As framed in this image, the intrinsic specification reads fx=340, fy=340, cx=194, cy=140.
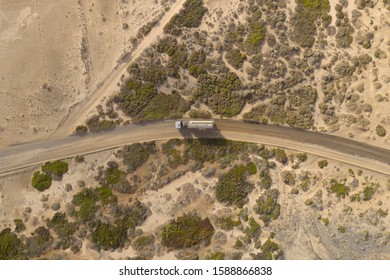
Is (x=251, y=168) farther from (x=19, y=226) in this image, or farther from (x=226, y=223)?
(x=19, y=226)

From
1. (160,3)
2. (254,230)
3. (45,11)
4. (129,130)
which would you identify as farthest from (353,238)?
(45,11)

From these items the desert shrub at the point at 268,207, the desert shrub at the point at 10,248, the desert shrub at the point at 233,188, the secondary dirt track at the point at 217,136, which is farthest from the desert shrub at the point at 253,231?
the desert shrub at the point at 10,248

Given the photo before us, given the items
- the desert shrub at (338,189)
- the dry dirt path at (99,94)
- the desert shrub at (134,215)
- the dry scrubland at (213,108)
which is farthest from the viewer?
the dry dirt path at (99,94)

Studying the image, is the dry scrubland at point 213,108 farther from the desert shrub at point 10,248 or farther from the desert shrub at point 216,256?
the desert shrub at point 10,248

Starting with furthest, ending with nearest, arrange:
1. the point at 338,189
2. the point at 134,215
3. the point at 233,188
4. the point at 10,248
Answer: the point at 338,189
the point at 233,188
the point at 134,215
the point at 10,248

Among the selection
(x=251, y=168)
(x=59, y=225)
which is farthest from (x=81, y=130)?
(x=251, y=168)

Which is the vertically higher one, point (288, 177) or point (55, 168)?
point (55, 168)

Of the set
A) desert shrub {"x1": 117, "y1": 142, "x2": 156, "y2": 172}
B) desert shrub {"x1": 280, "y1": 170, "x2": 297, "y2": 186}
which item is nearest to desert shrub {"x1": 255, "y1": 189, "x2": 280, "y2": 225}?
desert shrub {"x1": 280, "y1": 170, "x2": 297, "y2": 186}
